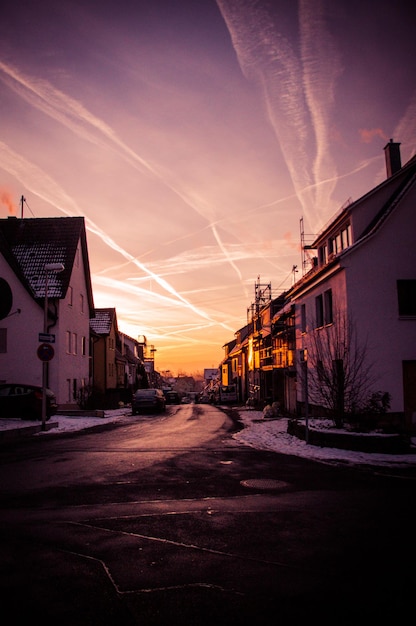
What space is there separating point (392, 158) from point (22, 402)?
19.7 metres

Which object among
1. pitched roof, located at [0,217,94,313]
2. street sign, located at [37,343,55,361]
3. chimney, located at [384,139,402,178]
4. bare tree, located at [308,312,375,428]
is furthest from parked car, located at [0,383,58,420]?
chimney, located at [384,139,402,178]

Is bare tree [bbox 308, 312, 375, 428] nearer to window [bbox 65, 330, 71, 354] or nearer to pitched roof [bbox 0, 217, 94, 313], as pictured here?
window [bbox 65, 330, 71, 354]

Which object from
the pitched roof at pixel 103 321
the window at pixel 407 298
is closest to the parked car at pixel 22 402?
the window at pixel 407 298

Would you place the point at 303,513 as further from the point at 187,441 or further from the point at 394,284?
the point at 394,284

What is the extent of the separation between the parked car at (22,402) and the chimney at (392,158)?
60.1 feet

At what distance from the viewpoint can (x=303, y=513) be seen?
21.3ft

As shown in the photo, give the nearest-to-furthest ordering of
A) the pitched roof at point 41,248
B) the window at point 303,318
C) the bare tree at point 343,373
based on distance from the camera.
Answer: the bare tree at point 343,373 → the window at point 303,318 → the pitched roof at point 41,248

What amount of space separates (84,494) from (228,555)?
3.50m

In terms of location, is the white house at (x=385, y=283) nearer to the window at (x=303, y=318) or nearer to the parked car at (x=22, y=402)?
the window at (x=303, y=318)

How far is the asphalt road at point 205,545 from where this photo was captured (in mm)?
3762

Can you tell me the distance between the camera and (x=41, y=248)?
32.7 meters

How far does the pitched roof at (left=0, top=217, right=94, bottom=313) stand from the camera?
2959 centimetres

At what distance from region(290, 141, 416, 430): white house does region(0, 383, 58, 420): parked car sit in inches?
416

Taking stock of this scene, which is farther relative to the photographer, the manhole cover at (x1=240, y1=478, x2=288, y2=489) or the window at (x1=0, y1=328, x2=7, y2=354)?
the window at (x1=0, y1=328, x2=7, y2=354)
